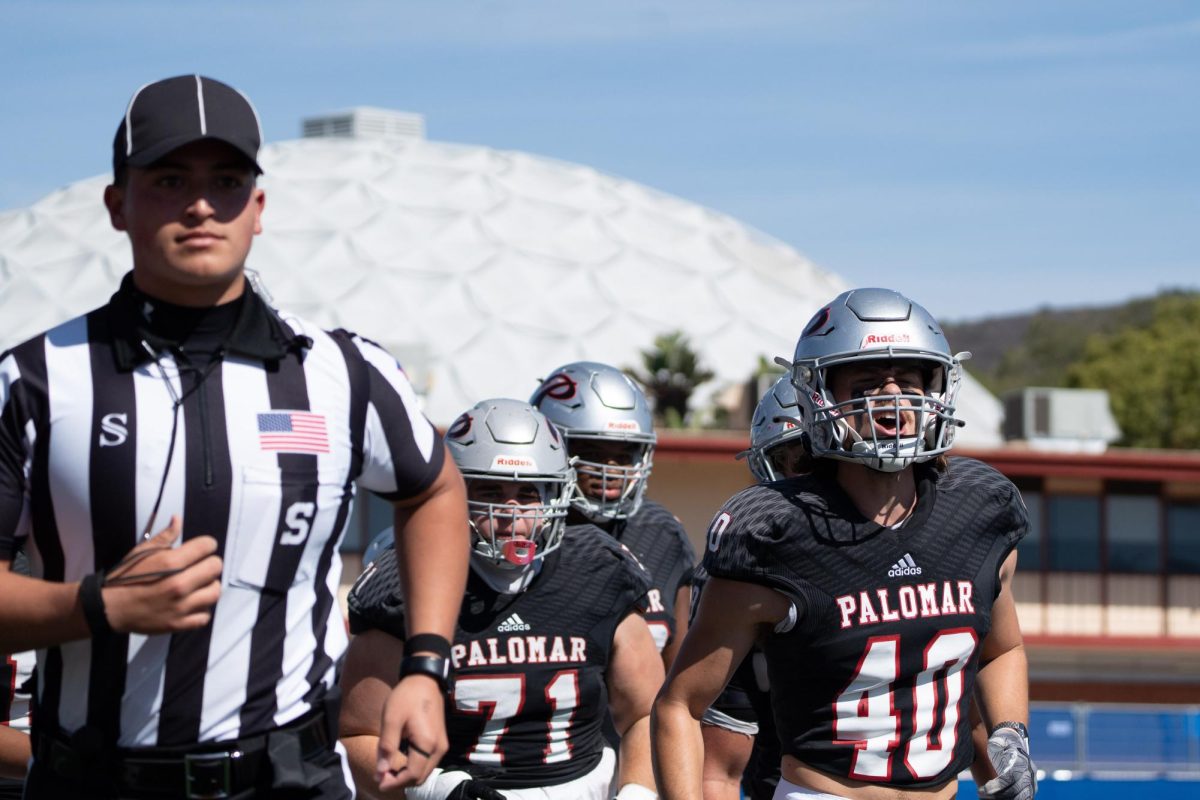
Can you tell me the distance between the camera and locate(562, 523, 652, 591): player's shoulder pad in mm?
6430

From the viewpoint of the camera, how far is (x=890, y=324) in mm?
4766

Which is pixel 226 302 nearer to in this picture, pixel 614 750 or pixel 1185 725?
pixel 614 750

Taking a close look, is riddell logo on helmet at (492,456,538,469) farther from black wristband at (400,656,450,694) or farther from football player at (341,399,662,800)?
black wristband at (400,656,450,694)

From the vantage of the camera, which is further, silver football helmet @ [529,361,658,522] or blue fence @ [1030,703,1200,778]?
blue fence @ [1030,703,1200,778]

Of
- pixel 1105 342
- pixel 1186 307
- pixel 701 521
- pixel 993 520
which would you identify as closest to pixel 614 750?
pixel 993 520

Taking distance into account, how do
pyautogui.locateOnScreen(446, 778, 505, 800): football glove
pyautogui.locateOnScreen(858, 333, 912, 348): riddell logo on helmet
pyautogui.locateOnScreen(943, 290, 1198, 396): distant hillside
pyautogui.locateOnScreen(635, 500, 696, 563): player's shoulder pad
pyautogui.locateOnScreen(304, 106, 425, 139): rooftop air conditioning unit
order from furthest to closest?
1. pyautogui.locateOnScreen(943, 290, 1198, 396): distant hillside
2. pyautogui.locateOnScreen(304, 106, 425, 139): rooftop air conditioning unit
3. pyautogui.locateOnScreen(635, 500, 696, 563): player's shoulder pad
4. pyautogui.locateOnScreen(446, 778, 505, 800): football glove
5. pyautogui.locateOnScreen(858, 333, 912, 348): riddell logo on helmet

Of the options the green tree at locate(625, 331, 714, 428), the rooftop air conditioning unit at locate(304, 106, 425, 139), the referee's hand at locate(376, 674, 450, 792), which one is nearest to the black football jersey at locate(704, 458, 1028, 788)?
the referee's hand at locate(376, 674, 450, 792)

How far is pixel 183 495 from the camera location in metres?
3.38

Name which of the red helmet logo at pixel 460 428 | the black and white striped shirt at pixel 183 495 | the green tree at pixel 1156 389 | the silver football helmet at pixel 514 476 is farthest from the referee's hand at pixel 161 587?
the green tree at pixel 1156 389

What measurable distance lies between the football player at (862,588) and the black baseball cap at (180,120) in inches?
72.5

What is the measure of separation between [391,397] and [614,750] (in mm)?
3750

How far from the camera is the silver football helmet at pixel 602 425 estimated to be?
25.7 ft

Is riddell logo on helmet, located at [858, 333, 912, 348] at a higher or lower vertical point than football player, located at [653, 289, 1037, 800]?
higher

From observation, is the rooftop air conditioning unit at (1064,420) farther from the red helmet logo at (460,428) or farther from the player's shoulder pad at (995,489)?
the player's shoulder pad at (995,489)
